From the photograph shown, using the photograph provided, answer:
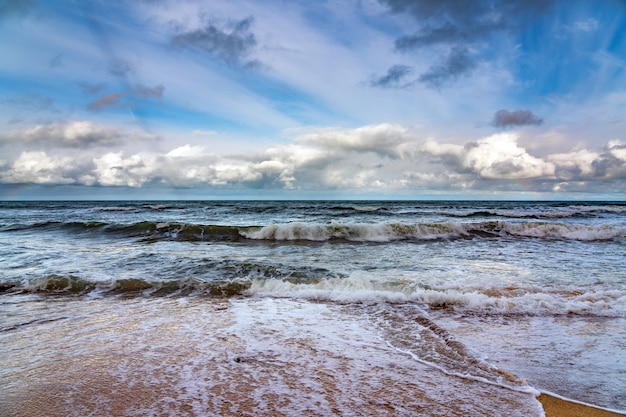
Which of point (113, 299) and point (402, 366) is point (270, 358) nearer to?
point (402, 366)

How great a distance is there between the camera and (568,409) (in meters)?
2.95

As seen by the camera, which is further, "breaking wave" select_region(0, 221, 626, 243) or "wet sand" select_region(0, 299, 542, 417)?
"breaking wave" select_region(0, 221, 626, 243)

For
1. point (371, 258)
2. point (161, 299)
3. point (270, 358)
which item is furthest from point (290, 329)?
point (371, 258)

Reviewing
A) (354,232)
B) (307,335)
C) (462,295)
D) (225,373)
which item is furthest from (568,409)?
(354,232)

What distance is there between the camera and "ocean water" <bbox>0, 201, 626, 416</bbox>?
312cm

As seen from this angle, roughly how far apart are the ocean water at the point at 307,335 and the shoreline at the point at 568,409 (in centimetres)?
10

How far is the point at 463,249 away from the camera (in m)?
13.3

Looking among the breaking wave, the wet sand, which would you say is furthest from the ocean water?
the breaking wave

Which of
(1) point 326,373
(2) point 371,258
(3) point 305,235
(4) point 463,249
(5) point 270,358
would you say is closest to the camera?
(1) point 326,373

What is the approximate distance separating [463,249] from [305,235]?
276 inches

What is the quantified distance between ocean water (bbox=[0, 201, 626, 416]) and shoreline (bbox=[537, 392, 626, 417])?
0.32ft

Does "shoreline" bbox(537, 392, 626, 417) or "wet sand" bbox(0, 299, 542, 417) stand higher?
"shoreline" bbox(537, 392, 626, 417)

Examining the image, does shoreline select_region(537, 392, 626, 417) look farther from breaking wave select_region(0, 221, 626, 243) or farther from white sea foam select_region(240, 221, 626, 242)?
white sea foam select_region(240, 221, 626, 242)

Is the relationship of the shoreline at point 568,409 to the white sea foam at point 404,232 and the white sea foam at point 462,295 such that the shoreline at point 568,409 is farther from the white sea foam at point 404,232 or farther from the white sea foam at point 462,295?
the white sea foam at point 404,232
